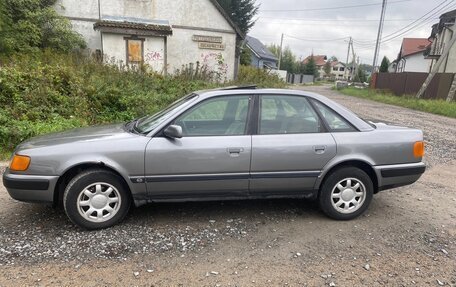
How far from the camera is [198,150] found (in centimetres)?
382

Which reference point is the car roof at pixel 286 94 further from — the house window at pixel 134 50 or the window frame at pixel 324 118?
the house window at pixel 134 50

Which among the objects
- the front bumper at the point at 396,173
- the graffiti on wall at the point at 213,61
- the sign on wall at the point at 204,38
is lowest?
the front bumper at the point at 396,173

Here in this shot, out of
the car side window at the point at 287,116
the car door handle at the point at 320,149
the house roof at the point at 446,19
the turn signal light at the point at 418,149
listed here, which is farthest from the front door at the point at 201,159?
the house roof at the point at 446,19

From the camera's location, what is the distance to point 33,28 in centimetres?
1507

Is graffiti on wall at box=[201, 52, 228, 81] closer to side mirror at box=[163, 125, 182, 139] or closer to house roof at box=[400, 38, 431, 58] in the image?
side mirror at box=[163, 125, 182, 139]

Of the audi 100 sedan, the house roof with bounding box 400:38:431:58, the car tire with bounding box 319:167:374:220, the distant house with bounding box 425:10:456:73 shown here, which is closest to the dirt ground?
the car tire with bounding box 319:167:374:220

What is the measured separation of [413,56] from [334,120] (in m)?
52.1

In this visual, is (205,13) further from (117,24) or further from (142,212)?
(142,212)

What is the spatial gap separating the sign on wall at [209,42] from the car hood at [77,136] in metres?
15.7

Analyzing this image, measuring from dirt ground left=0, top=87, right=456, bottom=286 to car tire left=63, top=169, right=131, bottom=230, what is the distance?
145mm

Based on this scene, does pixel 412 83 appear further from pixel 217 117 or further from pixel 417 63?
pixel 417 63

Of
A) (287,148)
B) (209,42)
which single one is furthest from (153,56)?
(287,148)

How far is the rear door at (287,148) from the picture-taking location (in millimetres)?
3977

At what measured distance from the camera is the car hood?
3.83 metres
